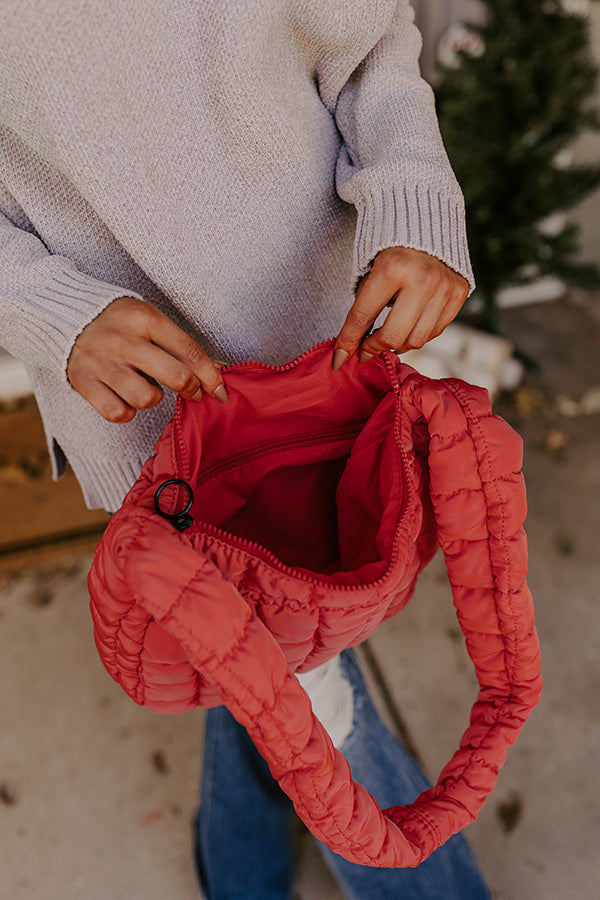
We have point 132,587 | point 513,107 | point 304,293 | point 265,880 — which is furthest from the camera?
point 513,107

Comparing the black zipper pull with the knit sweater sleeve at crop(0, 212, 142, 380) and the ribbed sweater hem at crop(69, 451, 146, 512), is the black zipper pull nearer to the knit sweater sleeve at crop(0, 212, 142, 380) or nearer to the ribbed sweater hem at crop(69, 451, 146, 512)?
the knit sweater sleeve at crop(0, 212, 142, 380)

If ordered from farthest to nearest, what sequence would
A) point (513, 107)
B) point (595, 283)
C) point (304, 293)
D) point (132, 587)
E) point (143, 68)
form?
point (595, 283) → point (513, 107) → point (304, 293) → point (143, 68) → point (132, 587)

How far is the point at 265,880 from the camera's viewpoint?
1320 mm

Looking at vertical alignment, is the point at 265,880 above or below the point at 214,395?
below

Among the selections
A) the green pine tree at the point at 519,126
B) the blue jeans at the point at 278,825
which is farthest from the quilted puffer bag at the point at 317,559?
the green pine tree at the point at 519,126

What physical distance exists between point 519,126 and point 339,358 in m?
1.61

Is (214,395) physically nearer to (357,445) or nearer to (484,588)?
(357,445)

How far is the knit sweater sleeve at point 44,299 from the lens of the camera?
678 millimetres

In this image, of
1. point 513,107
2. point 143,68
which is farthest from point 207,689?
point 513,107

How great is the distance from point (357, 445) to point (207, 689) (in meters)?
0.35

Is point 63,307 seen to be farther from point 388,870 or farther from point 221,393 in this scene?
point 388,870

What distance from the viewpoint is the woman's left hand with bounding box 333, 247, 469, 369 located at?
2.22 feet

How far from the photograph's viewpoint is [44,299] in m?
0.69

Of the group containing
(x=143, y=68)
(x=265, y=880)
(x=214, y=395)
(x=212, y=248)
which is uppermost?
(x=143, y=68)
